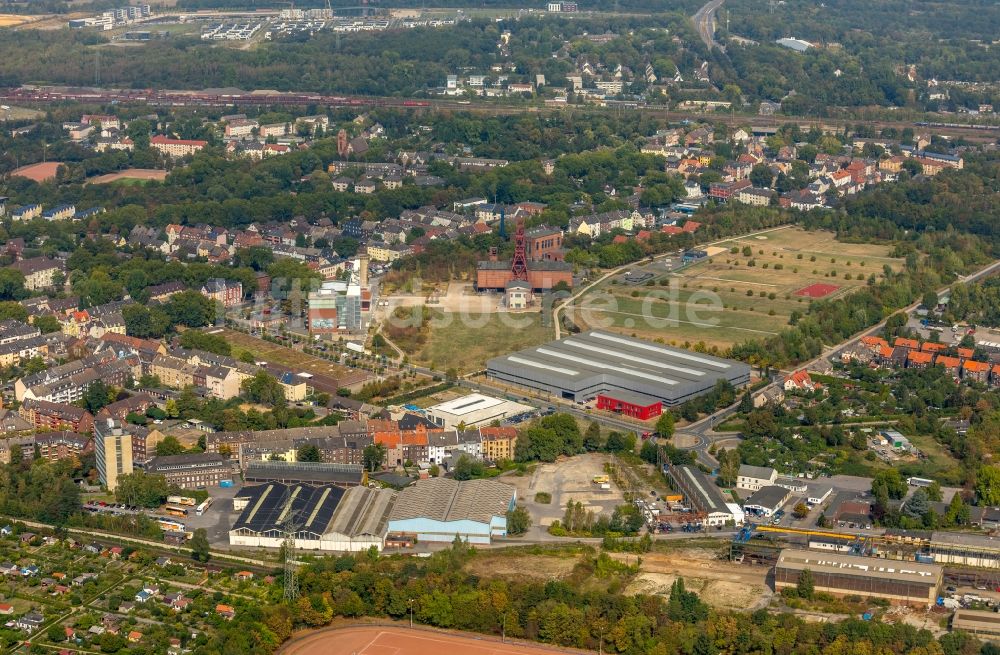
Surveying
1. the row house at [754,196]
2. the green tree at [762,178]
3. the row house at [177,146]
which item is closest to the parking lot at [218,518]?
the row house at [754,196]

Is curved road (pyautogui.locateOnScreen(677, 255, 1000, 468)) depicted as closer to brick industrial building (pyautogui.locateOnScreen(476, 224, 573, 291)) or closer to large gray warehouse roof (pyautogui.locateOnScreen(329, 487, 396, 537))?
large gray warehouse roof (pyautogui.locateOnScreen(329, 487, 396, 537))

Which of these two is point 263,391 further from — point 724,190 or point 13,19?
point 13,19

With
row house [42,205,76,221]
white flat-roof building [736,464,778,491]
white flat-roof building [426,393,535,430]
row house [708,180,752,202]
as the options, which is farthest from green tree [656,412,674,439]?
row house [42,205,76,221]

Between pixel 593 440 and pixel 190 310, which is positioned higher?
pixel 190 310

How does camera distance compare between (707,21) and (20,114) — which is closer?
(20,114)

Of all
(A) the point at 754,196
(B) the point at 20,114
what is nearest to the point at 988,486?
(A) the point at 754,196

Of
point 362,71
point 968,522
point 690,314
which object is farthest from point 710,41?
point 968,522

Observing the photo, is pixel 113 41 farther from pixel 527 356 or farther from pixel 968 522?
pixel 968 522
